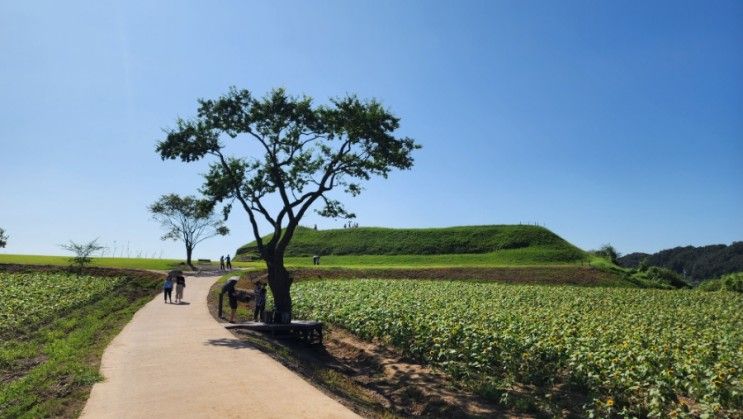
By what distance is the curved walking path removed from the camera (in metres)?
9.80

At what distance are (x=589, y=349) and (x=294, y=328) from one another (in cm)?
1232

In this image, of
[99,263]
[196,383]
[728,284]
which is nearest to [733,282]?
[728,284]

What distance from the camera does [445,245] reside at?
85375mm

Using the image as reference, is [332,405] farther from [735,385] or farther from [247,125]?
[247,125]

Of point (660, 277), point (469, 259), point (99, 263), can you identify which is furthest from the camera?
point (469, 259)

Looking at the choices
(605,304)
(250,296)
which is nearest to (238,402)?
(250,296)

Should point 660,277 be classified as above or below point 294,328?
above

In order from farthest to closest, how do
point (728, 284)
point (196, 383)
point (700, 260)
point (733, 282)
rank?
1. point (700, 260)
2. point (728, 284)
3. point (733, 282)
4. point (196, 383)

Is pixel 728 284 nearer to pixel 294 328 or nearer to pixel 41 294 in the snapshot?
pixel 294 328

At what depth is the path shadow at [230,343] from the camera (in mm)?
16703

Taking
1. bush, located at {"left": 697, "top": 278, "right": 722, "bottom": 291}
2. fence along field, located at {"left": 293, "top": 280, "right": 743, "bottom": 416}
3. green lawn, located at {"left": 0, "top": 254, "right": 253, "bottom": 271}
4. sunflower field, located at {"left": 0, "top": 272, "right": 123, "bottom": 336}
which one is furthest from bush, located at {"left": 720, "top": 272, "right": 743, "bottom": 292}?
green lawn, located at {"left": 0, "top": 254, "right": 253, "bottom": 271}

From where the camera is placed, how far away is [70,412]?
32.4ft

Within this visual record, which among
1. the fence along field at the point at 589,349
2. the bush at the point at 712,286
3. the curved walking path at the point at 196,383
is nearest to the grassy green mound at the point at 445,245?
the bush at the point at 712,286

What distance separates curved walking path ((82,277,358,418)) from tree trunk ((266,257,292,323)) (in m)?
4.01
